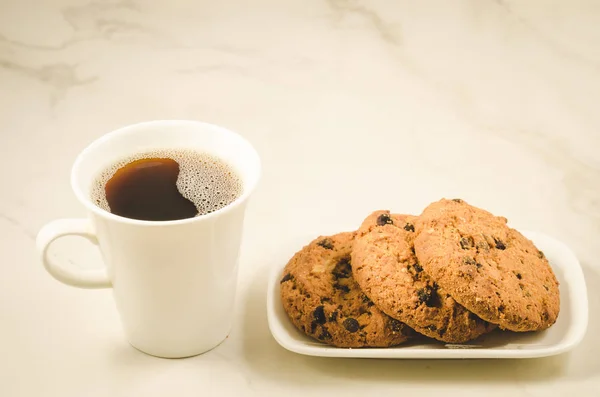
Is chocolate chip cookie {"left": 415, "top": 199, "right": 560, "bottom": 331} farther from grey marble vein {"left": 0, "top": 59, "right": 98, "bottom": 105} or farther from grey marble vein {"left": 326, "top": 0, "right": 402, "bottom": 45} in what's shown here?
grey marble vein {"left": 0, "top": 59, "right": 98, "bottom": 105}

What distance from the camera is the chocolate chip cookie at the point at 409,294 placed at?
1.11 m

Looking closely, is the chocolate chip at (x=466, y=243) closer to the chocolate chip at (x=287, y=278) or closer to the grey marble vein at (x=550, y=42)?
the chocolate chip at (x=287, y=278)

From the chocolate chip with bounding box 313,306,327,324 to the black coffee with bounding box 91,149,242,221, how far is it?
0.66ft

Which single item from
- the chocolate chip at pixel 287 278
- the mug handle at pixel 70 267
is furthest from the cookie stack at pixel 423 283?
the mug handle at pixel 70 267

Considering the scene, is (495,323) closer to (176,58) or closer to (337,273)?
(337,273)

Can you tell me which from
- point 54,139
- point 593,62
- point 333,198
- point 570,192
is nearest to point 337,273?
point 333,198

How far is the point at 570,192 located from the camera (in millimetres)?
1633

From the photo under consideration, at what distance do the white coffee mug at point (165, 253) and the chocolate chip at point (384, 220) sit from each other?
8.6 inches

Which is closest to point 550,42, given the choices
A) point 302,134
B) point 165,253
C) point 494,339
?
point 302,134

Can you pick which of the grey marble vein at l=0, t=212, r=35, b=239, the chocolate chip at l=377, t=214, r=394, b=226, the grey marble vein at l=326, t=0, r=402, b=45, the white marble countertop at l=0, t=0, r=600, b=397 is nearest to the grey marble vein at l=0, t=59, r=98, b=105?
the white marble countertop at l=0, t=0, r=600, b=397

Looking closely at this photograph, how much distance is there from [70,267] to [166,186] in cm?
18

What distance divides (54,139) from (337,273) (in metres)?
0.81

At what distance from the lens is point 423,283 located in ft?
3.71

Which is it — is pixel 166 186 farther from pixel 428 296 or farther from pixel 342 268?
pixel 428 296
